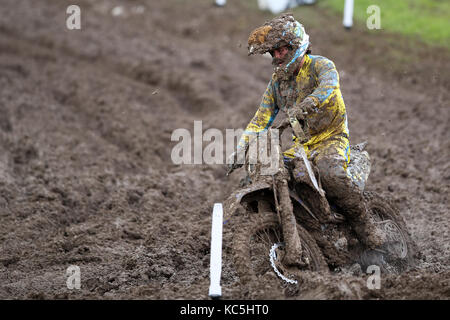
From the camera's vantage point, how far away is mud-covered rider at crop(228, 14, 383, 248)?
5301 millimetres

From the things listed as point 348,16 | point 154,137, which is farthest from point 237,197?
point 348,16

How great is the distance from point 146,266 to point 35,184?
10.5ft

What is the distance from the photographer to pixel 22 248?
6527mm

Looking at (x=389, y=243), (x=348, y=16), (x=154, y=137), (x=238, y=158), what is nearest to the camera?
(x=238, y=158)

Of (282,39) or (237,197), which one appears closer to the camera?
(237,197)

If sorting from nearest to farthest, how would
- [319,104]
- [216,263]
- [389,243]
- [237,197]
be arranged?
[216,263] → [237,197] → [319,104] → [389,243]

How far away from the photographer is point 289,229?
4.95 m

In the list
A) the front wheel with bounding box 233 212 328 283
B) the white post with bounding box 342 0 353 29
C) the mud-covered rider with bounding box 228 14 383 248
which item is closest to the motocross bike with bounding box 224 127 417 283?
the front wheel with bounding box 233 212 328 283

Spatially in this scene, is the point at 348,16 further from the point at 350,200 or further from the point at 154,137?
the point at 350,200

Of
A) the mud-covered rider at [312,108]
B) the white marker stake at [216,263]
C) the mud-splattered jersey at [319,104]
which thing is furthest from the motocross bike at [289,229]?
the mud-splattered jersey at [319,104]

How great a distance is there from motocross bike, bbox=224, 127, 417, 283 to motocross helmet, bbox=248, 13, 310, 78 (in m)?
0.76

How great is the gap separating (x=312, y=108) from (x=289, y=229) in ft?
3.72

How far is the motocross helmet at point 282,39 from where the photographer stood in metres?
5.31

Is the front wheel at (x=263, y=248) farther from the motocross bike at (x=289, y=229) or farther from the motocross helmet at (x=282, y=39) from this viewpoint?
the motocross helmet at (x=282, y=39)
